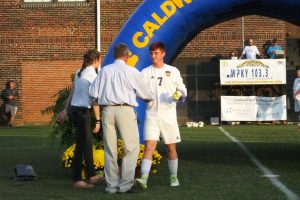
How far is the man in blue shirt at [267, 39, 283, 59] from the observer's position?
26.0 meters

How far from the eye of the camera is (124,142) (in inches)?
351

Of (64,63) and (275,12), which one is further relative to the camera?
(64,63)

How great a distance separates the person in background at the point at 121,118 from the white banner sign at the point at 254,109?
16426mm

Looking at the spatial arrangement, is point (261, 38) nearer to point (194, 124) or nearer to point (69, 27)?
point (194, 124)

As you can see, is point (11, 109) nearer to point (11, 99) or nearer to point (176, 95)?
point (11, 99)

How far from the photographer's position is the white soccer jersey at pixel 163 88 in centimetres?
923

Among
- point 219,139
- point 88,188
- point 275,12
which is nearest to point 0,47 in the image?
point 219,139

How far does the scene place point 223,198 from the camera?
826 cm

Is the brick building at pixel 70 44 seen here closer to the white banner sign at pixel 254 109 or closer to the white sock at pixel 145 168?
the white banner sign at pixel 254 109

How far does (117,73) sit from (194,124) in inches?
647

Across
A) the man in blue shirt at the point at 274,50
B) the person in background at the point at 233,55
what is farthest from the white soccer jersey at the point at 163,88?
the man in blue shirt at the point at 274,50

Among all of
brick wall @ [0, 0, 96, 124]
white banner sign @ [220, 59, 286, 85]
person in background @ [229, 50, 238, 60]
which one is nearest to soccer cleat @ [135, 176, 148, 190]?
white banner sign @ [220, 59, 286, 85]

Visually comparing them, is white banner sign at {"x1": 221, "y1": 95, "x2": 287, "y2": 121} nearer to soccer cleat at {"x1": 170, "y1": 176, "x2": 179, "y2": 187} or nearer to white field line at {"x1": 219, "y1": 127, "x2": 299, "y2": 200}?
white field line at {"x1": 219, "y1": 127, "x2": 299, "y2": 200}

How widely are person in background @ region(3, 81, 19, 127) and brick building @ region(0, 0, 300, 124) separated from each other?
18.8 inches
